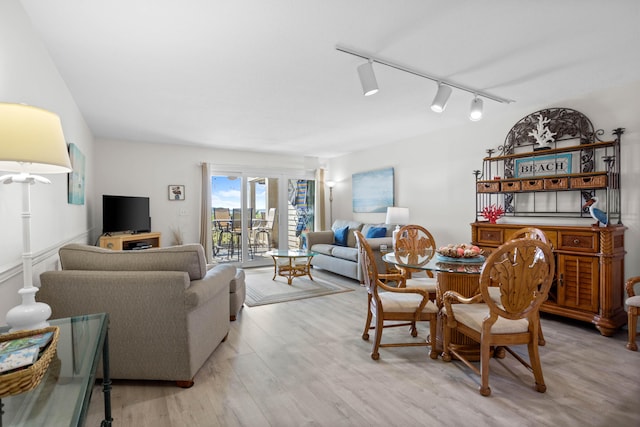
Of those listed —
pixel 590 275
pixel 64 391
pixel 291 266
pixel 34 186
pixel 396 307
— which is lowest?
pixel 291 266

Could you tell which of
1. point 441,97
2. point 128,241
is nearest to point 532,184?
point 441,97

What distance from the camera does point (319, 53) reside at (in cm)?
255

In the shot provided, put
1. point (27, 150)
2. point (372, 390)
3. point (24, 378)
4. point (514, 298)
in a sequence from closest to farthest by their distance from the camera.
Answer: point (24, 378) → point (27, 150) → point (514, 298) → point (372, 390)

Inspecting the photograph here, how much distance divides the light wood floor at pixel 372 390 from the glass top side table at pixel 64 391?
72 centimetres

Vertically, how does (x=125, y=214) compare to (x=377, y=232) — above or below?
above

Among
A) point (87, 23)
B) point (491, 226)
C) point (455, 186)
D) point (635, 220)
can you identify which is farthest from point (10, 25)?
point (635, 220)

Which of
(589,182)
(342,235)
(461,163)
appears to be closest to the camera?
(589,182)

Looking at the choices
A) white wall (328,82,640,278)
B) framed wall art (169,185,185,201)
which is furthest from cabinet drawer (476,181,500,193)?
framed wall art (169,185,185,201)

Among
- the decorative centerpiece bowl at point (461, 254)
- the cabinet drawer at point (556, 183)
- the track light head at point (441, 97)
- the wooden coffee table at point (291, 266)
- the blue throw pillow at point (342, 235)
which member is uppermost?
the track light head at point (441, 97)

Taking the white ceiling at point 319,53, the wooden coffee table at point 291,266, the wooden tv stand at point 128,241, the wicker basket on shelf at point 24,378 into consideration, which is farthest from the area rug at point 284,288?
the wicker basket on shelf at point 24,378

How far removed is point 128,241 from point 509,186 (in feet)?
17.4

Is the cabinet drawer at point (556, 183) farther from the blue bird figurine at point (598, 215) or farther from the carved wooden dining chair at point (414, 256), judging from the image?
the carved wooden dining chair at point (414, 256)

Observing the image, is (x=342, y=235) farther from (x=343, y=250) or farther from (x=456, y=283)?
(x=456, y=283)

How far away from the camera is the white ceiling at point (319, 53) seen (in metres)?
2.01
